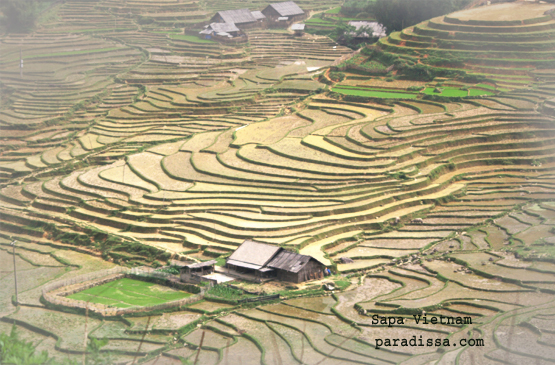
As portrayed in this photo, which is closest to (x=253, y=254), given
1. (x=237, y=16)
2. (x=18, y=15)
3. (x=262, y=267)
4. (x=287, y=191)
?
(x=262, y=267)

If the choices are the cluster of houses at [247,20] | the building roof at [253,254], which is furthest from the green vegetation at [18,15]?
the building roof at [253,254]

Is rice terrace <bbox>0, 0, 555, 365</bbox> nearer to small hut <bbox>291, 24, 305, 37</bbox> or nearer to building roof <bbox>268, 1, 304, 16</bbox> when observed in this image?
small hut <bbox>291, 24, 305, 37</bbox>

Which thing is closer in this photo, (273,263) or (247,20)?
(273,263)

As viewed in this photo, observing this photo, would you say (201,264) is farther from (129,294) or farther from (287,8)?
(287,8)

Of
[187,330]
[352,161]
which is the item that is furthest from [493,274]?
[352,161]

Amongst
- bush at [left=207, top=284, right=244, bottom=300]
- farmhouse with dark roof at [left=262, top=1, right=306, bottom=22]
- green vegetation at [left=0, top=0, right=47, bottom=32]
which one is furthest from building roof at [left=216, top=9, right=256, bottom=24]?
bush at [left=207, top=284, right=244, bottom=300]

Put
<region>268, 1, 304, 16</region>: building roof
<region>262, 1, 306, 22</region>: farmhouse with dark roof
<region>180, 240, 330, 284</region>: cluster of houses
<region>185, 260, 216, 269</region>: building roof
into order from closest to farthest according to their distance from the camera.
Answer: <region>180, 240, 330, 284</region>: cluster of houses → <region>185, 260, 216, 269</region>: building roof → <region>262, 1, 306, 22</region>: farmhouse with dark roof → <region>268, 1, 304, 16</region>: building roof

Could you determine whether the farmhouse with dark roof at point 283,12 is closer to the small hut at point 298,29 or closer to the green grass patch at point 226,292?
the small hut at point 298,29
